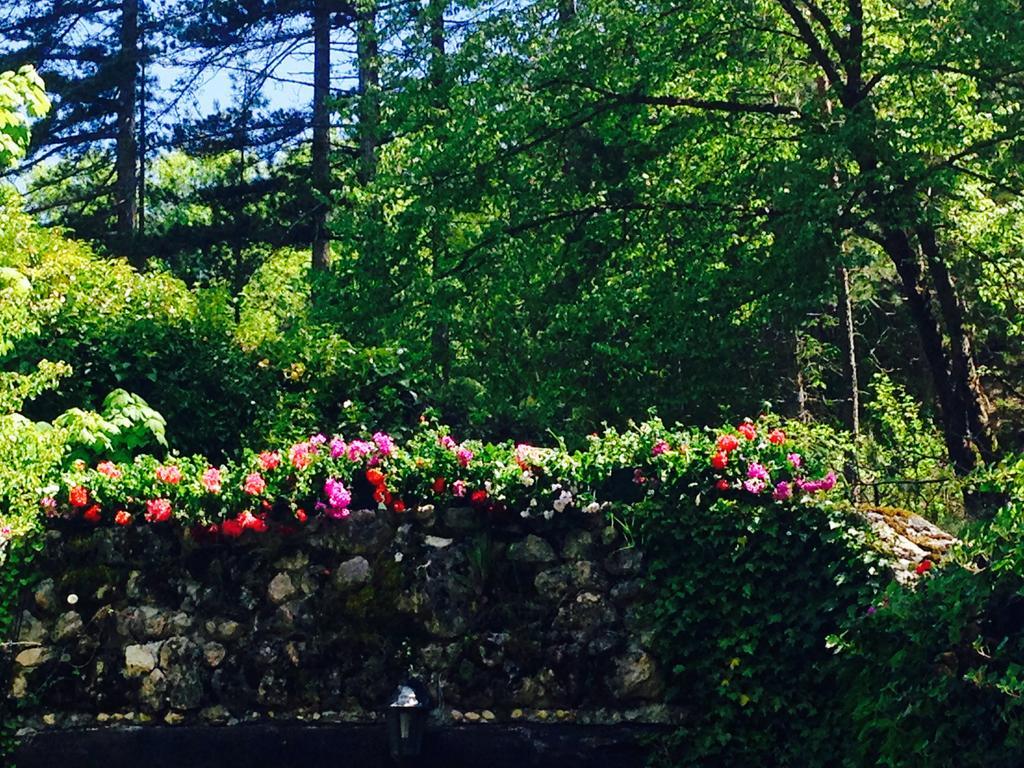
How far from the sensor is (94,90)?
930 inches

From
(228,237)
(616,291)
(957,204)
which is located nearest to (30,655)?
(616,291)

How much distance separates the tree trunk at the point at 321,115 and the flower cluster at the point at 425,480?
13987mm

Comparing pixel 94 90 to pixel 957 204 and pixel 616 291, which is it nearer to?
pixel 616 291

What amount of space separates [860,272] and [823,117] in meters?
4.29

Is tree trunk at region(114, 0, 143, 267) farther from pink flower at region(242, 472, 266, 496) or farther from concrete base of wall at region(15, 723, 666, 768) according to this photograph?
concrete base of wall at region(15, 723, 666, 768)

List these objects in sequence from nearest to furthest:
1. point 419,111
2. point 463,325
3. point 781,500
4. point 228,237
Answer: point 781,500
point 419,111
point 463,325
point 228,237

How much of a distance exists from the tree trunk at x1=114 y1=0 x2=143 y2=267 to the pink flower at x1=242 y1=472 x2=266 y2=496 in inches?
636

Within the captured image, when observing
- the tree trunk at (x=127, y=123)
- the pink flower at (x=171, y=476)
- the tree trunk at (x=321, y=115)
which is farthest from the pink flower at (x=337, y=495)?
the tree trunk at (x=127, y=123)

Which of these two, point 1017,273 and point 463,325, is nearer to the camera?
point 1017,273

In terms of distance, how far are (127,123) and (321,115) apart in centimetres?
396

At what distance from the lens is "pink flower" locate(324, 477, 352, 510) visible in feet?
25.9

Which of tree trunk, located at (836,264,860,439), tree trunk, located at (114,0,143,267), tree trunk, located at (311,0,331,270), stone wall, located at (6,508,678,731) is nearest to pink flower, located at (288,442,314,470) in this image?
stone wall, located at (6,508,678,731)

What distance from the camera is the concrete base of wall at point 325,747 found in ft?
25.0

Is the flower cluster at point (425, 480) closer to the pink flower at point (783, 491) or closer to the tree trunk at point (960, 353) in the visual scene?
the pink flower at point (783, 491)
